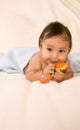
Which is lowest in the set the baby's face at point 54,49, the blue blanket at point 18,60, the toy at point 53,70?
the blue blanket at point 18,60

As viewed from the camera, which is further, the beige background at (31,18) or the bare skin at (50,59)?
the beige background at (31,18)

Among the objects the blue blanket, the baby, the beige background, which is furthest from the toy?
the beige background

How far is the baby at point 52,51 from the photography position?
1.16 meters

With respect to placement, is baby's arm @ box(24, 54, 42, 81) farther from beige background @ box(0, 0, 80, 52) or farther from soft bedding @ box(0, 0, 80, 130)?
beige background @ box(0, 0, 80, 52)

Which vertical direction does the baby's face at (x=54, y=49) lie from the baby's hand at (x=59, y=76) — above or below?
above

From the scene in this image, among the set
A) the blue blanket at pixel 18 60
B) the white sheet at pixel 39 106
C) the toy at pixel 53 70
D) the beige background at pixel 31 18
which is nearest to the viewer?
the white sheet at pixel 39 106

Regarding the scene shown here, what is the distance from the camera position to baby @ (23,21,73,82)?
1155mm

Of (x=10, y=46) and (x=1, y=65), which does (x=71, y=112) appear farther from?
(x=10, y=46)

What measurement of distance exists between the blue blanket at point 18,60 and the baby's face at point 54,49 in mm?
117

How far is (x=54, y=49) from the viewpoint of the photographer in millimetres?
1171

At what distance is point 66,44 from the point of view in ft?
3.85

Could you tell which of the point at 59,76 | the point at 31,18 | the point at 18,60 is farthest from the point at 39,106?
the point at 31,18

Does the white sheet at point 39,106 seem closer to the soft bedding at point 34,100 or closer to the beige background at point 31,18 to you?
the soft bedding at point 34,100

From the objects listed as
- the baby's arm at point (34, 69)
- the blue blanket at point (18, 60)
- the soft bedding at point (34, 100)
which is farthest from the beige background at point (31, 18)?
the baby's arm at point (34, 69)
